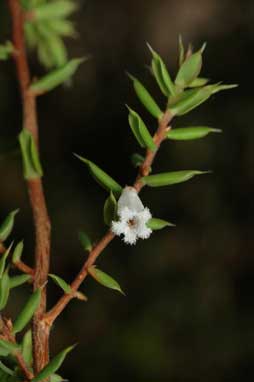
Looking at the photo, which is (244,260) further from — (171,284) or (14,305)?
(14,305)

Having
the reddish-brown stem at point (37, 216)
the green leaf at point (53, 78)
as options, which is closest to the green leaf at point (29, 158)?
the reddish-brown stem at point (37, 216)

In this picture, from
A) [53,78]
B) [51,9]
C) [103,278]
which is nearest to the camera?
[103,278]

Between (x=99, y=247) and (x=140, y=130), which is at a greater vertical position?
(x=140, y=130)

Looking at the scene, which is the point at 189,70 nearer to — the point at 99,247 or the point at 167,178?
the point at 167,178

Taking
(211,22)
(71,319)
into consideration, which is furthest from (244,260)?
(211,22)

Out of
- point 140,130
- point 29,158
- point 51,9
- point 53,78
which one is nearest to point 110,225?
point 140,130

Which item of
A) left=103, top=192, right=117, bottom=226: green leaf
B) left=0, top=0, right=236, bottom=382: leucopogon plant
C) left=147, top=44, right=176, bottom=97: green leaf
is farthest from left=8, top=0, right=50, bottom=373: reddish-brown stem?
left=147, top=44, right=176, bottom=97: green leaf
